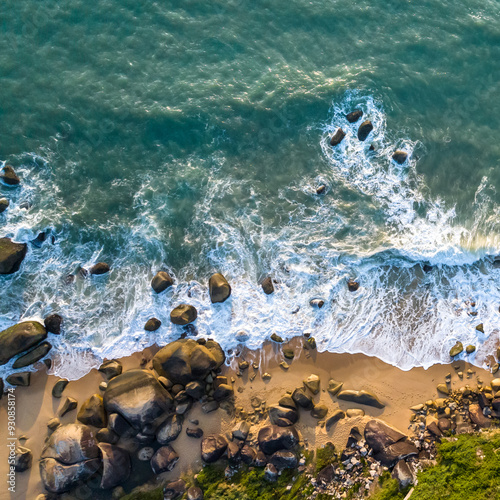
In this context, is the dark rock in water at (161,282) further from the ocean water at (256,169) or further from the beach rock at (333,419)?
the beach rock at (333,419)

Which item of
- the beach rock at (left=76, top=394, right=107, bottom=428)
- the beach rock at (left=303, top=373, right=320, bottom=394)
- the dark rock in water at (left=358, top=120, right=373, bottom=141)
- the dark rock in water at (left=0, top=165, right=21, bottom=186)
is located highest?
the dark rock in water at (left=358, top=120, right=373, bottom=141)

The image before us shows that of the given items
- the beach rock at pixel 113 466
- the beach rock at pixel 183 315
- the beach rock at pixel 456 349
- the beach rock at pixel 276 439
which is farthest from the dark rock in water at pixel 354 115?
the beach rock at pixel 113 466

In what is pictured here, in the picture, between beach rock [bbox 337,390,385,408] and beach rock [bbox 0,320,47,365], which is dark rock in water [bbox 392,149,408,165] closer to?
beach rock [bbox 337,390,385,408]

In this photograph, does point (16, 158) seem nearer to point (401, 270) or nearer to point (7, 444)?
point (7, 444)

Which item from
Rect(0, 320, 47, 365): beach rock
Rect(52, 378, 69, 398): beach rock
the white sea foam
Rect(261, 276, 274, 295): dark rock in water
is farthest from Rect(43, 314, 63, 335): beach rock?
Rect(261, 276, 274, 295): dark rock in water

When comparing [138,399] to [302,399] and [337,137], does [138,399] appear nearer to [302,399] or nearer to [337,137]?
[302,399]

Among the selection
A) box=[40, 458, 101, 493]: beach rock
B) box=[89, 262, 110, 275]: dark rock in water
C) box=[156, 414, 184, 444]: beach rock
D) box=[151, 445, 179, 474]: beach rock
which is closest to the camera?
box=[40, 458, 101, 493]: beach rock

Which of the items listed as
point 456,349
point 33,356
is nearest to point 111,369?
point 33,356

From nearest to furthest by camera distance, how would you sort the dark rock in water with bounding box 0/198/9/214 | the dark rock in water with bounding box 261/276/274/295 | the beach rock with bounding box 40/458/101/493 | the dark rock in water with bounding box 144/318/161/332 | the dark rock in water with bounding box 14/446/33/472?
the beach rock with bounding box 40/458/101/493 < the dark rock in water with bounding box 14/446/33/472 < the dark rock in water with bounding box 144/318/161/332 < the dark rock in water with bounding box 261/276/274/295 < the dark rock in water with bounding box 0/198/9/214
